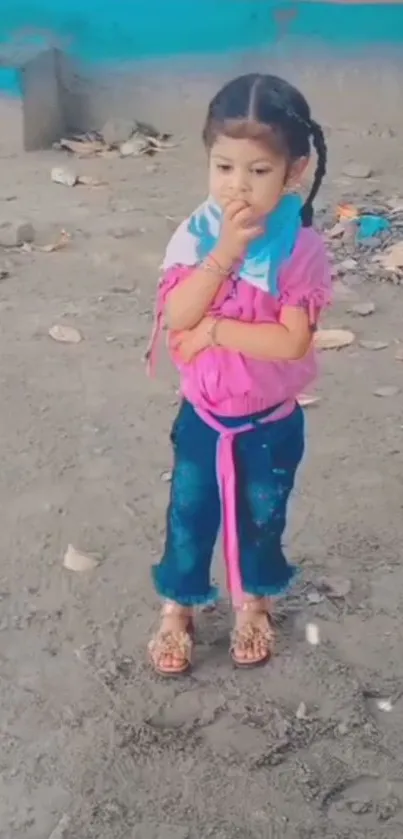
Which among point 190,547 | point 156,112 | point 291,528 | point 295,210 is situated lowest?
point 156,112

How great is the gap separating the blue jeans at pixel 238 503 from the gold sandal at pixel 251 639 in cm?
6

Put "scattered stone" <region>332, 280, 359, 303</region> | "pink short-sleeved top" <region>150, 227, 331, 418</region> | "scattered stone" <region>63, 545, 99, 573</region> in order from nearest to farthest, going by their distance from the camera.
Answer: "pink short-sleeved top" <region>150, 227, 331, 418</region> → "scattered stone" <region>63, 545, 99, 573</region> → "scattered stone" <region>332, 280, 359, 303</region>

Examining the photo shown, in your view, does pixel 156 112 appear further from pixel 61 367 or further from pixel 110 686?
pixel 110 686

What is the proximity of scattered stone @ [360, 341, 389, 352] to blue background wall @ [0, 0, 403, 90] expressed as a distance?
99.9 inches

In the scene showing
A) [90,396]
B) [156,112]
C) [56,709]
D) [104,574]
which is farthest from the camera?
[156,112]

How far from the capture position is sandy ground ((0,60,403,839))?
7.62 ft

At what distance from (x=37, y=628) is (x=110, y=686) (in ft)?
0.89

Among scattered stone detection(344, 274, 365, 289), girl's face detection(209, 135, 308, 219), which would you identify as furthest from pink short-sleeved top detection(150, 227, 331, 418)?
scattered stone detection(344, 274, 365, 289)

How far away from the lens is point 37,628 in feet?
9.20

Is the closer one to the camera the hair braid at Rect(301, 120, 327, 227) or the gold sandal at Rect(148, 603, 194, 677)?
the hair braid at Rect(301, 120, 327, 227)

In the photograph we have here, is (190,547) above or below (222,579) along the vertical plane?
above

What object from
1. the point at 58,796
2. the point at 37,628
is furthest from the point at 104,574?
the point at 58,796

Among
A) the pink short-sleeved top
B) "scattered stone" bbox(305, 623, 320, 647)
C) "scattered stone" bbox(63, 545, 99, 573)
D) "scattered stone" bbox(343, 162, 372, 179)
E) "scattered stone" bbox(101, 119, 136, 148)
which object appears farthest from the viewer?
"scattered stone" bbox(101, 119, 136, 148)

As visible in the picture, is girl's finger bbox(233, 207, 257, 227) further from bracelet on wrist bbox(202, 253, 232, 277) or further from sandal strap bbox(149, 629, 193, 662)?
sandal strap bbox(149, 629, 193, 662)
